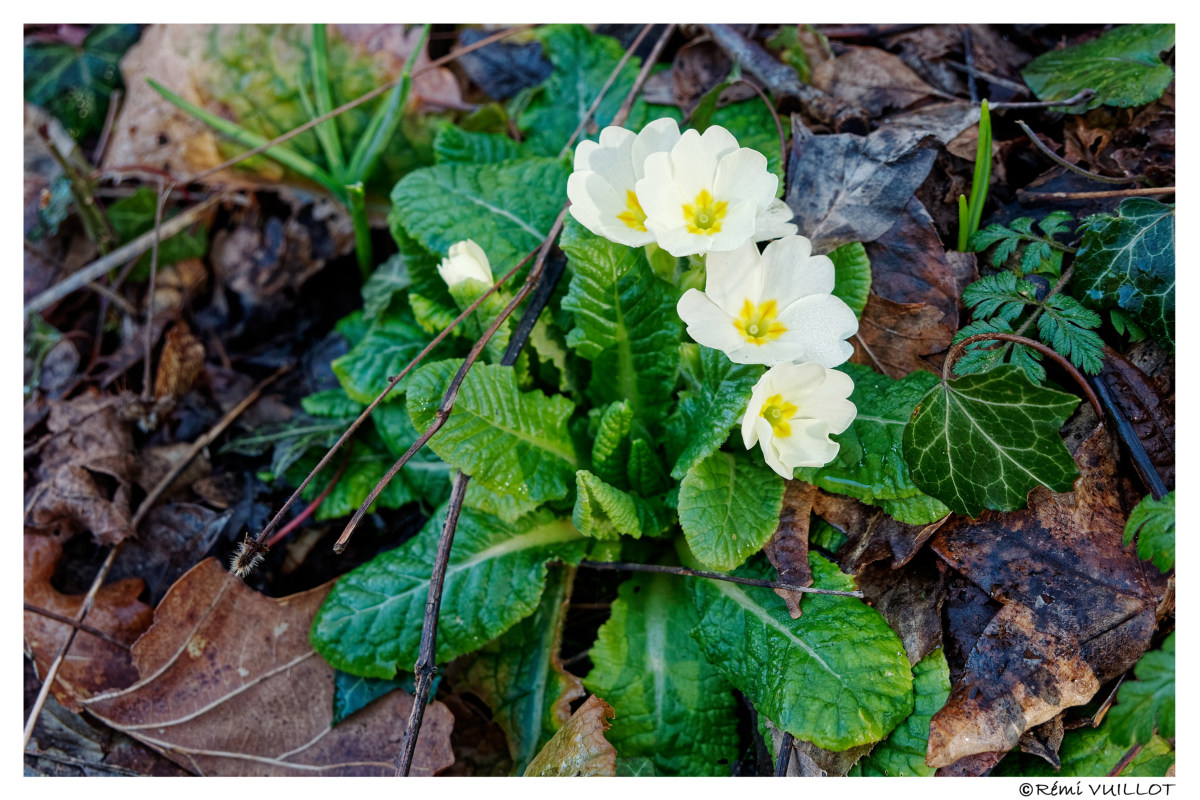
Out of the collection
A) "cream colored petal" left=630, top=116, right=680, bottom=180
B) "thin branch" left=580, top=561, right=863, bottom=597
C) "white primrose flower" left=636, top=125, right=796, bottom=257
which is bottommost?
"thin branch" left=580, top=561, right=863, bottom=597

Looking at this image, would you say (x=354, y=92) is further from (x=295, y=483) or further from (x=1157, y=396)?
(x=1157, y=396)

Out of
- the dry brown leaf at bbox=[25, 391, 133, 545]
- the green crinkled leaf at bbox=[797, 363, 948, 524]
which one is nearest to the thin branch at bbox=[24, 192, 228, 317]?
the dry brown leaf at bbox=[25, 391, 133, 545]

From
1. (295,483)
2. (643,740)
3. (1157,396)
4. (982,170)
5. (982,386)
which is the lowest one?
(643,740)

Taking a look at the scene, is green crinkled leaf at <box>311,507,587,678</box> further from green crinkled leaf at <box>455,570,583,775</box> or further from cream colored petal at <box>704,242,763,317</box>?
cream colored petal at <box>704,242,763,317</box>

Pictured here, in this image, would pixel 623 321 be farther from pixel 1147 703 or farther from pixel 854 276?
pixel 1147 703

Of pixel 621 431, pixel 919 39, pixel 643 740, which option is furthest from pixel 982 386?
pixel 919 39

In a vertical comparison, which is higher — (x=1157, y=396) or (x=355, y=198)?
(x=355, y=198)

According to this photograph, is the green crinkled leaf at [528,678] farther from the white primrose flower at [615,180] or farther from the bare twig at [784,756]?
the white primrose flower at [615,180]

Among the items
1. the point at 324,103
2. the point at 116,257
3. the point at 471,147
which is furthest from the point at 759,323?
the point at 116,257
